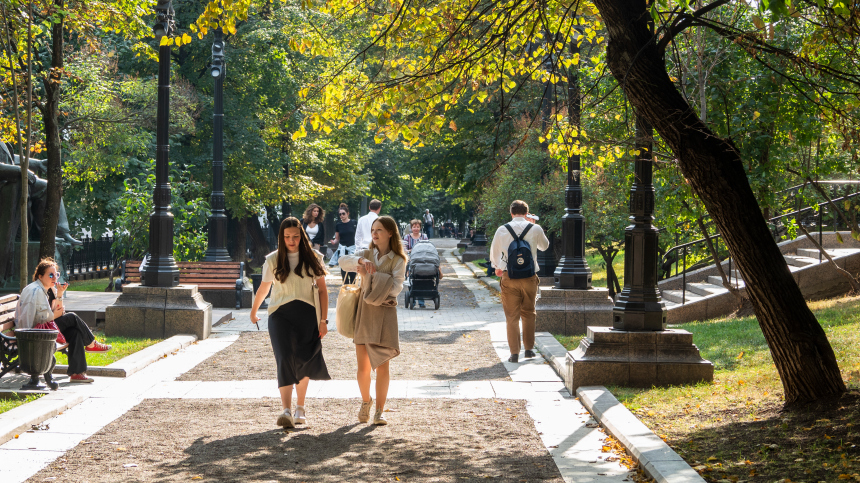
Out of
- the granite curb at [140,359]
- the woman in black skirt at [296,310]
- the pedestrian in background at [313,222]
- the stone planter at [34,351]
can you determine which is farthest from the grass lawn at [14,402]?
the pedestrian in background at [313,222]

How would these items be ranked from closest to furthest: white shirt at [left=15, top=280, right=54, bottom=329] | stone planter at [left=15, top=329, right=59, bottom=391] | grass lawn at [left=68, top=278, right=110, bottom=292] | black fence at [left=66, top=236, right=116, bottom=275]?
stone planter at [left=15, top=329, right=59, bottom=391]
white shirt at [left=15, top=280, right=54, bottom=329]
grass lawn at [left=68, top=278, right=110, bottom=292]
black fence at [left=66, top=236, right=116, bottom=275]

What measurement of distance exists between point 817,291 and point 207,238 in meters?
12.9

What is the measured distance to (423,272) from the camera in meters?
17.0

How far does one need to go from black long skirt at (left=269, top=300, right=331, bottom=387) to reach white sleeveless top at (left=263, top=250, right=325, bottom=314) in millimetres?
47

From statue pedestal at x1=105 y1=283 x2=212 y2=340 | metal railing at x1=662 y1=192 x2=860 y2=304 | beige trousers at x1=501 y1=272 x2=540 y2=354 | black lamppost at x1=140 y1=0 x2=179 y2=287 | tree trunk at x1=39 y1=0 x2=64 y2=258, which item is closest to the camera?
beige trousers at x1=501 y1=272 x2=540 y2=354

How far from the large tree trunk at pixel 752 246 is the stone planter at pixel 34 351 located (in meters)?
5.65

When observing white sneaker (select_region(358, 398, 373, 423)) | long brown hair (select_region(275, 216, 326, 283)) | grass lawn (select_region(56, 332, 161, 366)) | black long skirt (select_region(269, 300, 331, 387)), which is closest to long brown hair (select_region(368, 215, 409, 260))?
long brown hair (select_region(275, 216, 326, 283))

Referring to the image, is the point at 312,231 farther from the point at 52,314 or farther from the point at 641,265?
the point at 641,265

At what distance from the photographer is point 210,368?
10148mm

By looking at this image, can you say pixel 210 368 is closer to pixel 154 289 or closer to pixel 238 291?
pixel 154 289

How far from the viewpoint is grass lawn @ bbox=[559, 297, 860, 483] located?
5.41 meters

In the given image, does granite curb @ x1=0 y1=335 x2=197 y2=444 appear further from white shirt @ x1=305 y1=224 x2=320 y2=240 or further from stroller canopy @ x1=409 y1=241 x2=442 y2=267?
stroller canopy @ x1=409 y1=241 x2=442 y2=267

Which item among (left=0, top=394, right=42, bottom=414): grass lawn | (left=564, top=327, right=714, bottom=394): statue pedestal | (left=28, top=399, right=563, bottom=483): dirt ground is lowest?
(left=28, top=399, right=563, bottom=483): dirt ground

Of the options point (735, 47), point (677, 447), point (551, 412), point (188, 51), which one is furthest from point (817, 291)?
point (188, 51)
